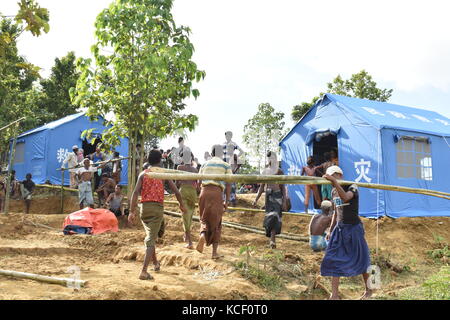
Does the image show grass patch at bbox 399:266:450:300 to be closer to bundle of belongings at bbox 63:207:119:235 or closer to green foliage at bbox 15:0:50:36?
green foliage at bbox 15:0:50:36

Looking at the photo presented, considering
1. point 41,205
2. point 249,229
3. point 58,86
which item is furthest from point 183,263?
point 58,86

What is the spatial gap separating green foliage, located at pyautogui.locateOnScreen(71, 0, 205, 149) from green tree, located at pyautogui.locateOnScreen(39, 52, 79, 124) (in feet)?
38.7

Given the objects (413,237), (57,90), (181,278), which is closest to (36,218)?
(181,278)

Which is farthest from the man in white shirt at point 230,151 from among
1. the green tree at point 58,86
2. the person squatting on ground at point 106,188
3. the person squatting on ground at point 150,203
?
the green tree at point 58,86

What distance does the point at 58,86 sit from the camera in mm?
19391

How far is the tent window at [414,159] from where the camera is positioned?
9930 mm

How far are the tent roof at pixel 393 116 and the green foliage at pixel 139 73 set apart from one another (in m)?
4.59

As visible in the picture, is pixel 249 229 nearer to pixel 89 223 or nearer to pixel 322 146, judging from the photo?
pixel 89 223

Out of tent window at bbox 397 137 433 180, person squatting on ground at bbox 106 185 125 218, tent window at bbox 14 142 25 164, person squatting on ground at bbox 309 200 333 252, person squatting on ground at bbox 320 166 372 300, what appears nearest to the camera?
person squatting on ground at bbox 320 166 372 300

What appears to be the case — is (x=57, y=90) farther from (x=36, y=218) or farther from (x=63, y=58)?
(x=36, y=218)

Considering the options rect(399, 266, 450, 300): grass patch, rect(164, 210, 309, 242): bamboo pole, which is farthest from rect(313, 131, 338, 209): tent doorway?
rect(399, 266, 450, 300): grass patch

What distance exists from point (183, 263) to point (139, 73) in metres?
4.21

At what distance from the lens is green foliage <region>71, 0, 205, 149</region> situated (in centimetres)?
755

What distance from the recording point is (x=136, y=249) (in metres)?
6.12
